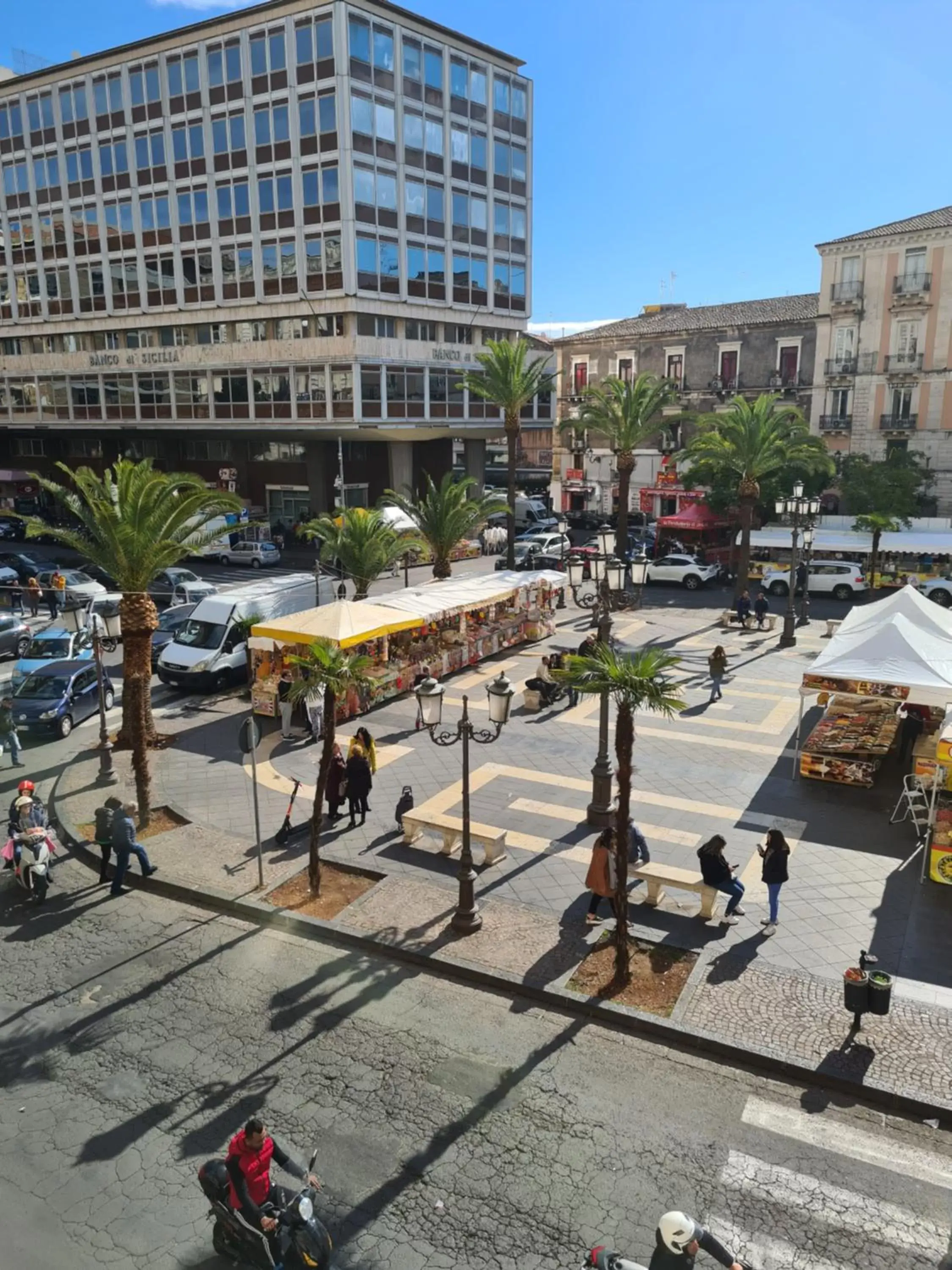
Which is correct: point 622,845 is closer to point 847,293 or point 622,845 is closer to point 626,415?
point 626,415

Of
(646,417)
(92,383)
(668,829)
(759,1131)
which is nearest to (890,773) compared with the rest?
(668,829)

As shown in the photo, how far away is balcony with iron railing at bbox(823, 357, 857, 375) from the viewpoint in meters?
44.6

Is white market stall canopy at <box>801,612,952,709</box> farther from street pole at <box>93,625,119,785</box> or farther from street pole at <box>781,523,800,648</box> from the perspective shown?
street pole at <box>93,625,119,785</box>

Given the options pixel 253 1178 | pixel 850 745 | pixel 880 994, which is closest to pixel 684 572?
pixel 850 745

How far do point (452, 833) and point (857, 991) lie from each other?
240 inches

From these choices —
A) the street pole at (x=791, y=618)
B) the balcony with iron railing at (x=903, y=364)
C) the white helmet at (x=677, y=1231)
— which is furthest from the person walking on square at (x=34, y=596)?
the balcony with iron railing at (x=903, y=364)

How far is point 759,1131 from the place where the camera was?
8008 millimetres

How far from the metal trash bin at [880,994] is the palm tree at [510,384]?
84.5 ft

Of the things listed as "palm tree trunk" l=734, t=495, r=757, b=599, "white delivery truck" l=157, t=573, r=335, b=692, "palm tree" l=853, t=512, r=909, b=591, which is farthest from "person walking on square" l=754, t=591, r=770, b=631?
"white delivery truck" l=157, t=573, r=335, b=692

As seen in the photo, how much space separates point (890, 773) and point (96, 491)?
15394 mm

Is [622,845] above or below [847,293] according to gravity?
Answer: below

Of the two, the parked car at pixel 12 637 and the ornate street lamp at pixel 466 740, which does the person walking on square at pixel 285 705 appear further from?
the parked car at pixel 12 637

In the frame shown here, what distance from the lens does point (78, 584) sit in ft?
107

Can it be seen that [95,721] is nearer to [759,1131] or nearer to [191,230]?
[759,1131]
